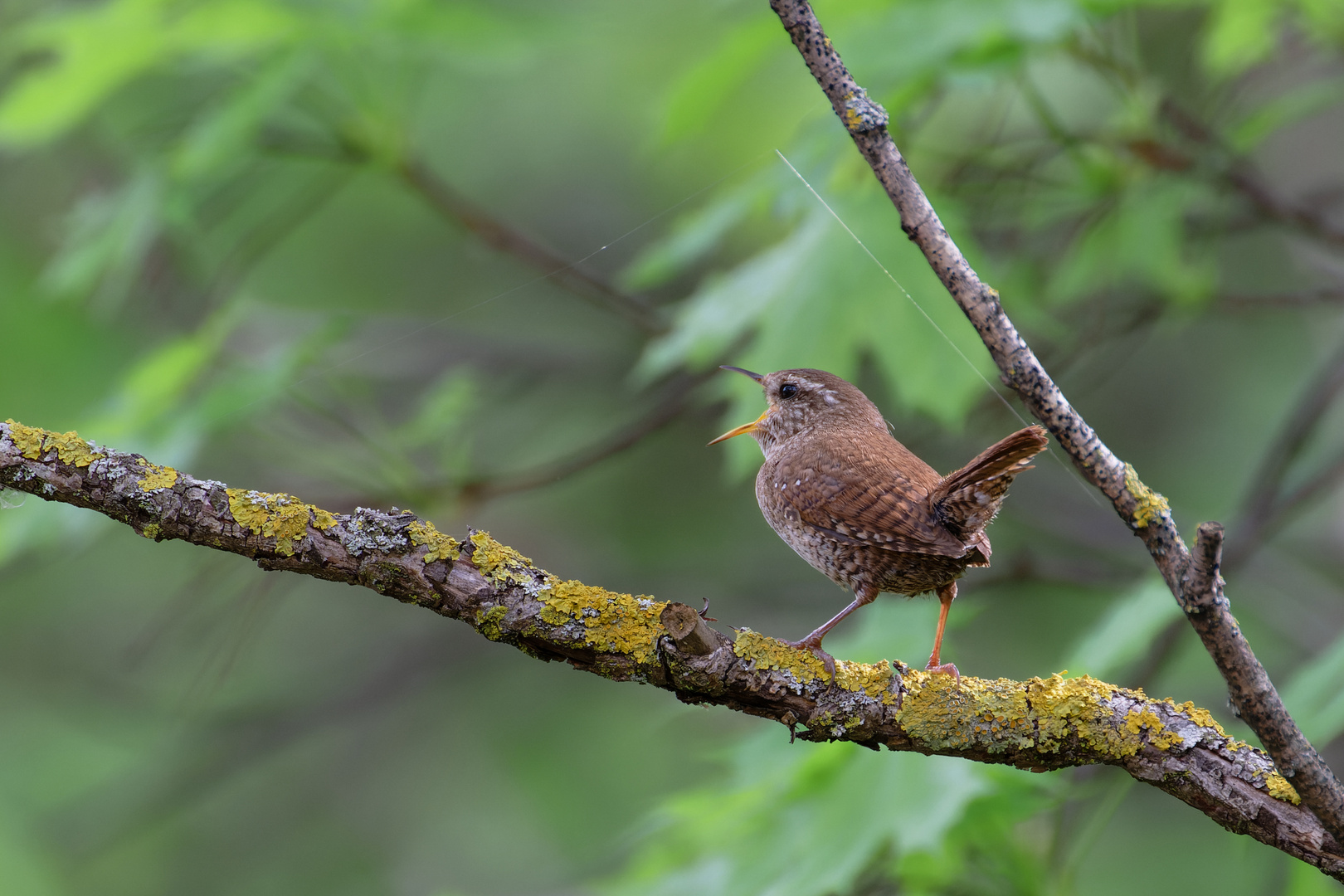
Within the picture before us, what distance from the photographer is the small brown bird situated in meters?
1.84

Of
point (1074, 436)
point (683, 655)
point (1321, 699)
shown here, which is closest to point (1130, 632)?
point (1321, 699)

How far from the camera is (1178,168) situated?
156 inches

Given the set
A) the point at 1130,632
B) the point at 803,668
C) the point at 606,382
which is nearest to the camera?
the point at 803,668

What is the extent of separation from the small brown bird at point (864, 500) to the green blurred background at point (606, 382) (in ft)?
0.83

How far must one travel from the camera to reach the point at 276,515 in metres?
1.50

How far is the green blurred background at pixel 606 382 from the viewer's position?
10.2 ft

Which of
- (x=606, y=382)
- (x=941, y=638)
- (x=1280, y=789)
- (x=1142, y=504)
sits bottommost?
(x=1280, y=789)

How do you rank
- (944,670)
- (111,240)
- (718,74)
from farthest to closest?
(111,240) < (718,74) < (944,670)

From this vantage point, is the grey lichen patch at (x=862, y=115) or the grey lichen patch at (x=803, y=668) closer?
the grey lichen patch at (x=862, y=115)

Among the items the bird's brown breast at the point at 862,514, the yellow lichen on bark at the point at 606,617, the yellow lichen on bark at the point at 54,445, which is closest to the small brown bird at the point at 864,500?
the bird's brown breast at the point at 862,514

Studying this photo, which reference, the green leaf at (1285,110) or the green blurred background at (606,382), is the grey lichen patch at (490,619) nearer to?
the green blurred background at (606,382)

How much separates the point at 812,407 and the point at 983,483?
0.47 m

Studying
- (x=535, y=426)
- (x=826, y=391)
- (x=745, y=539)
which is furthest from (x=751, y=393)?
(x=745, y=539)

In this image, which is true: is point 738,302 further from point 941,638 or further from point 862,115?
point 862,115
